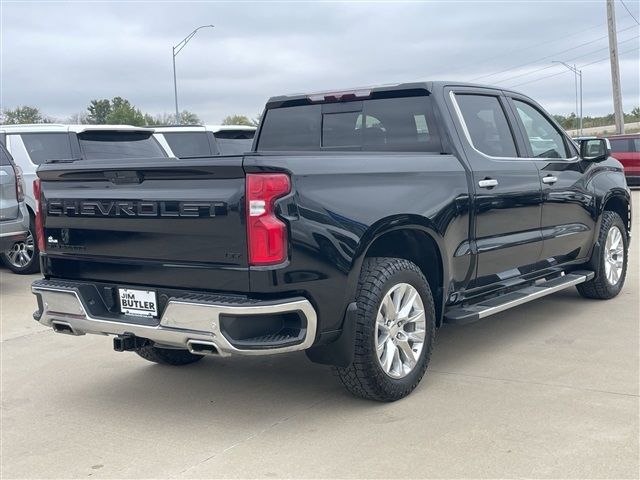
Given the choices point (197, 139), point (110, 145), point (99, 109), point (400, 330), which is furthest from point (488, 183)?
point (99, 109)

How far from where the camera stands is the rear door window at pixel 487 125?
5.57 meters

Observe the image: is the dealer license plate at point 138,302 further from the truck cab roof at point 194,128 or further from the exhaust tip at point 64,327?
the truck cab roof at point 194,128

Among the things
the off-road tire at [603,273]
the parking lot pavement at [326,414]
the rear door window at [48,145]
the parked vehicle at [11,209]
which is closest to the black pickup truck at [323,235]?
the parking lot pavement at [326,414]

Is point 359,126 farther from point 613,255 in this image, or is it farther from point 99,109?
point 99,109

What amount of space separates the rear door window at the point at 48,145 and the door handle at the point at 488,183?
657 cm

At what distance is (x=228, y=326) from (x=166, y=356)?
5.77ft

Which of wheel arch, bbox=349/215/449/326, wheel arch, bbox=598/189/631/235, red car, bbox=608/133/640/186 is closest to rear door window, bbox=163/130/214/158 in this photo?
wheel arch, bbox=598/189/631/235

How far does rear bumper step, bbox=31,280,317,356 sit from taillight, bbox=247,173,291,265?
0.24m

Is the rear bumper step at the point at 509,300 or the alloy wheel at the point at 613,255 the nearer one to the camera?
the rear bumper step at the point at 509,300

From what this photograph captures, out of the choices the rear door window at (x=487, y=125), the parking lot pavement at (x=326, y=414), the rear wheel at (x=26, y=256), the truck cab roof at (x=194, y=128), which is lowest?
the parking lot pavement at (x=326, y=414)

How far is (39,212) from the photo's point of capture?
192 inches

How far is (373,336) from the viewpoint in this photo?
4340mm

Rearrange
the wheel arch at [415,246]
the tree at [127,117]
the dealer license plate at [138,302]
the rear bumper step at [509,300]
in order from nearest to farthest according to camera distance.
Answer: the dealer license plate at [138,302], the wheel arch at [415,246], the rear bumper step at [509,300], the tree at [127,117]

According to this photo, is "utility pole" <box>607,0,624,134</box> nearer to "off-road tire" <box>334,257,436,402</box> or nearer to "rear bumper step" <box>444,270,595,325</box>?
"rear bumper step" <box>444,270,595,325</box>
